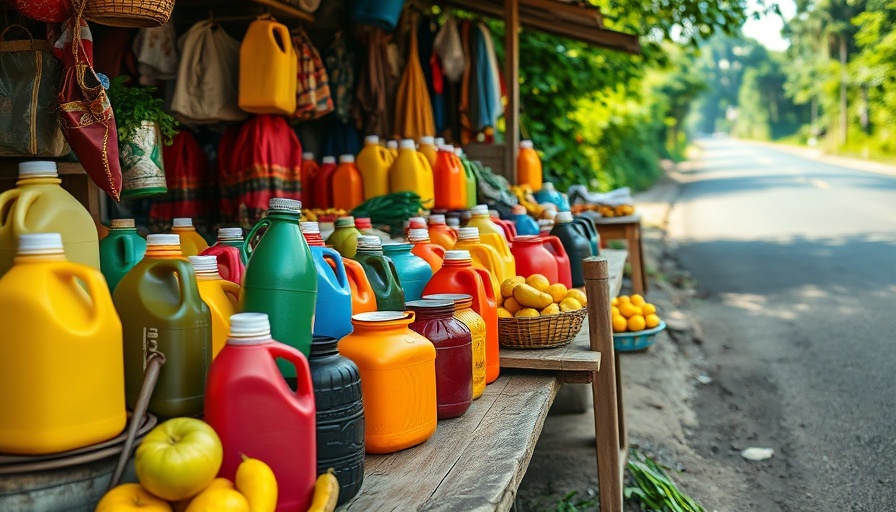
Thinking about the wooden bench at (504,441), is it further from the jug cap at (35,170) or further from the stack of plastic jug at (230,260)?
the jug cap at (35,170)

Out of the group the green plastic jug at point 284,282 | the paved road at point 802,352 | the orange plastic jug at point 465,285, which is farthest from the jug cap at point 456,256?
the paved road at point 802,352

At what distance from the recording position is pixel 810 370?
596 cm

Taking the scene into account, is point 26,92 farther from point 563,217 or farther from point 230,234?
point 563,217

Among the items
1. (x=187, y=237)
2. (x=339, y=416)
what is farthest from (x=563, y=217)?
(x=339, y=416)

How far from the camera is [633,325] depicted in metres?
4.14

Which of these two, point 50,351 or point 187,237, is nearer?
point 50,351

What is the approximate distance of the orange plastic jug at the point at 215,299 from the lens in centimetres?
176

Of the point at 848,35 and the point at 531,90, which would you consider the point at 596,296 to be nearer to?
the point at 531,90

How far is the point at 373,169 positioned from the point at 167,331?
306 centimetres

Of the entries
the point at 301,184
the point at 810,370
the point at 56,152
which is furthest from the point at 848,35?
the point at 56,152

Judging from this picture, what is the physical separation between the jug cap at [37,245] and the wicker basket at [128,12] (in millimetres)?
1156

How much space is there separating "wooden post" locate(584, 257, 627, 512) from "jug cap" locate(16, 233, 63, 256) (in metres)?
1.84

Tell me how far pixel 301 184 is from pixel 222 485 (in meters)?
3.69

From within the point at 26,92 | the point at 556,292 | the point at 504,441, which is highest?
the point at 26,92
